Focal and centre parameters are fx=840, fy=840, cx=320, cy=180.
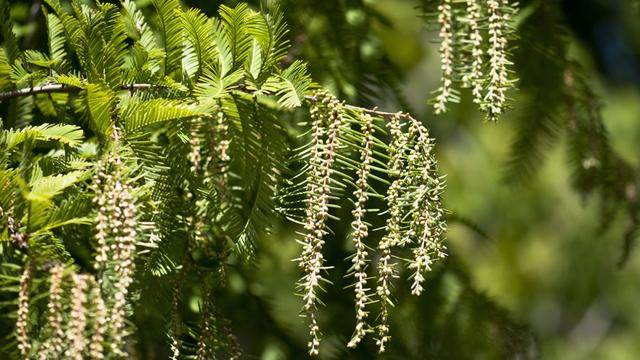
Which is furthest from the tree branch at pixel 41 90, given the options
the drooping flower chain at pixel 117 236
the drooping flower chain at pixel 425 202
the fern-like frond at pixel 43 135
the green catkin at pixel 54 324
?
the drooping flower chain at pixel 425 202

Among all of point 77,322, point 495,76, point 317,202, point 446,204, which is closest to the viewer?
point 77,322

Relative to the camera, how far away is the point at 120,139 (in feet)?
3.14

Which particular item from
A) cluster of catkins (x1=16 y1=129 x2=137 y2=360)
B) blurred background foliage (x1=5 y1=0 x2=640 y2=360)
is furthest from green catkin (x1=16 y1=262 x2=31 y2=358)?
blurred background foliage (x1=5 y1=0 x2=640 y2=360)

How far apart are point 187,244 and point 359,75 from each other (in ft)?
2.35

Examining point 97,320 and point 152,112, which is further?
point 152,112

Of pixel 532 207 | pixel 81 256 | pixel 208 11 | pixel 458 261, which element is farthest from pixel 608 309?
pixel 81 256

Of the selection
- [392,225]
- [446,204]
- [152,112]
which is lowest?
[446,204]

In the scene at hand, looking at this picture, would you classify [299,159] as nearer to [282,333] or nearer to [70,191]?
[70,191]

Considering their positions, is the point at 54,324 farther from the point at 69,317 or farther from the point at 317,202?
the point at 317,202

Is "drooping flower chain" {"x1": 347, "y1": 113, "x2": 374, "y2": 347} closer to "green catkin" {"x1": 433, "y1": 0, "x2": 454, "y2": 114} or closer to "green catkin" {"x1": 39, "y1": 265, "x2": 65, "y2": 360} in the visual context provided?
"green catkin" {"x1": 433, "y1": 0, "x2": 454, "y2": 114}

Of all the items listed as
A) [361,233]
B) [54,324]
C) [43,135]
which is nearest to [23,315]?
[54,324]

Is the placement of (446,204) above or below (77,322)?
below

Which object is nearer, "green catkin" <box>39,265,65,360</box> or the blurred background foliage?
"green catkin" <box>39,265,65,360</box>

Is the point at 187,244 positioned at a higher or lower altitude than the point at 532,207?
higher
